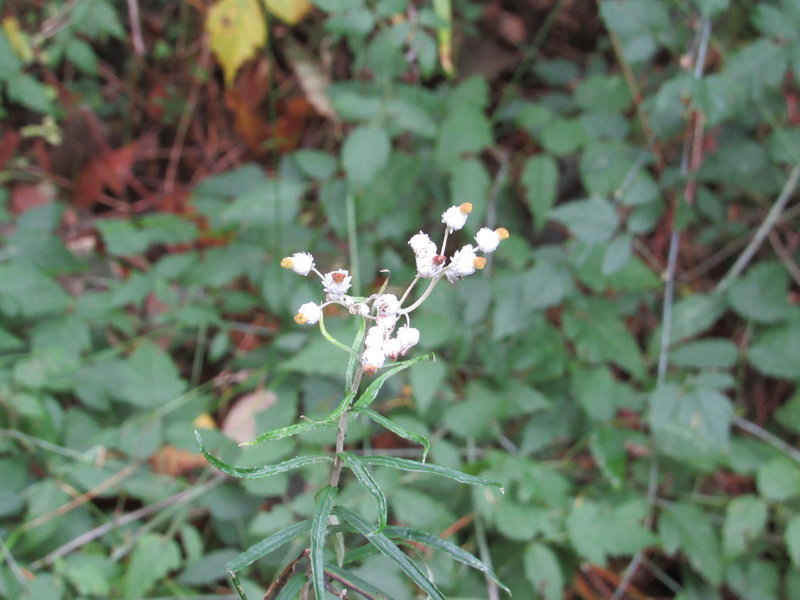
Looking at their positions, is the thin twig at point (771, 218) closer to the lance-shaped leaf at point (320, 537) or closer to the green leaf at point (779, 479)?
the green leaf at point (779, 479)

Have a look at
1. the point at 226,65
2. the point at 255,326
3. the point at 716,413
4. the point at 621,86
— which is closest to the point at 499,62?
the point at 621,86

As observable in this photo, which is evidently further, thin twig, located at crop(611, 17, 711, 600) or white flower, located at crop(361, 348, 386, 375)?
thin twig, located at crop(611, 17, 711, 600)

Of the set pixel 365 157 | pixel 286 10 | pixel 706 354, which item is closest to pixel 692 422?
pixel 706 354

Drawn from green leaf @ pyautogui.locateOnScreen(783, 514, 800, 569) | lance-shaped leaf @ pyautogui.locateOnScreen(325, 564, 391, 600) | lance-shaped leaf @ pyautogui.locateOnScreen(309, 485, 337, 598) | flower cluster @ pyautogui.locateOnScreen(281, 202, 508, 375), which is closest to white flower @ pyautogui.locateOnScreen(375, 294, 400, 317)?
flower cluster @ pyautogui.locateOnScreen(281, 202, 508, 375)

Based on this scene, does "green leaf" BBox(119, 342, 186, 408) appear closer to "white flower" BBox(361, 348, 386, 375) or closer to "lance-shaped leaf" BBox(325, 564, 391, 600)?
"lance-shaped leaf" BBox(325, 564, 391, 600)

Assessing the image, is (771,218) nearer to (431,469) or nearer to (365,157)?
(365,157)

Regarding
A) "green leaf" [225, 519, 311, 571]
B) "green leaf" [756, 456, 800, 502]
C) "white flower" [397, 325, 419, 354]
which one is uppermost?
"white flower" [397, 325, 419, 354]

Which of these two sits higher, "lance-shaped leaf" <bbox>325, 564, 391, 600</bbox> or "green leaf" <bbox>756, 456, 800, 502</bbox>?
"lance-shaped leaf" <bbox>325, 564, 391, 600</bbox>
